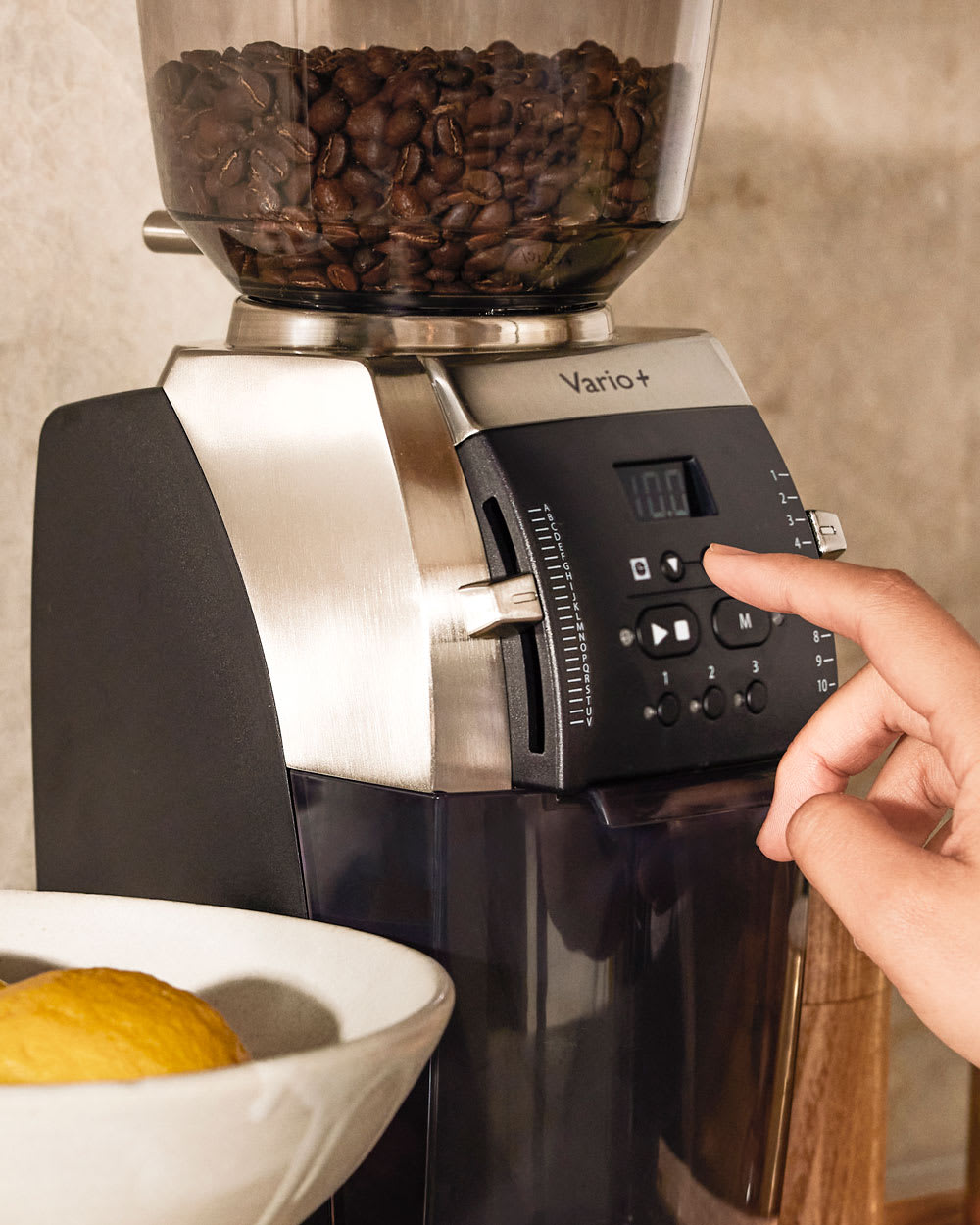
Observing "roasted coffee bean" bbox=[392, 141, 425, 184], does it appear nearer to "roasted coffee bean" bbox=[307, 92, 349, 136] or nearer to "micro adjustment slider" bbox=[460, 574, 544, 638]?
"roasted coffee bean" bbox=[307, 92, 349, 136]

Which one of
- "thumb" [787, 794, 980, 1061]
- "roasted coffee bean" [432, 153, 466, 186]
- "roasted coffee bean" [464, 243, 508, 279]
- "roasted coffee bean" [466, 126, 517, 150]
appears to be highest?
"roasted coffee bean" [466, 126, 517, 150]

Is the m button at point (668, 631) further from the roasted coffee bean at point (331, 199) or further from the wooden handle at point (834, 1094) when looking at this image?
the wooden handle at point (834, 1094)

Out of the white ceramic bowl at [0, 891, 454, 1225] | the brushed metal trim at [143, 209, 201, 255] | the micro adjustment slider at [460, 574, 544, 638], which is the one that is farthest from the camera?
the brushed metal trim at [143, 209, 201, 255]

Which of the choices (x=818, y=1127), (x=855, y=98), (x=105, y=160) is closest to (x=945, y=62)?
(x=855, y=98)

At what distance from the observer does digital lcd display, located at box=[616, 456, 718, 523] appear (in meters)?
0.54

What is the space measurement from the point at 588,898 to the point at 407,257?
0.25m

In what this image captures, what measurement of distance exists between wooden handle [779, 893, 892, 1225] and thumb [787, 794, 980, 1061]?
0.45 metres

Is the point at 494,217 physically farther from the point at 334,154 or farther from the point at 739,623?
the point at 739,623

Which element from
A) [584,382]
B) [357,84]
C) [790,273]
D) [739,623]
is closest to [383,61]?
[357,84]

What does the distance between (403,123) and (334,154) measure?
0.03 metres

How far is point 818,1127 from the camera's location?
0.83 m

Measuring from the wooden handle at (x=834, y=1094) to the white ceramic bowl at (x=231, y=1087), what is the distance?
0.45m

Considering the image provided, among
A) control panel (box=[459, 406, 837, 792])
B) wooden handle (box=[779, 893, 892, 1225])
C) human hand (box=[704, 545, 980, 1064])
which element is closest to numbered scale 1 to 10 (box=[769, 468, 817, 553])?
control panel (box=[459, 406, 837, 792])

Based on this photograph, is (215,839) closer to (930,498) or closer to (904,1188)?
(930,498)
